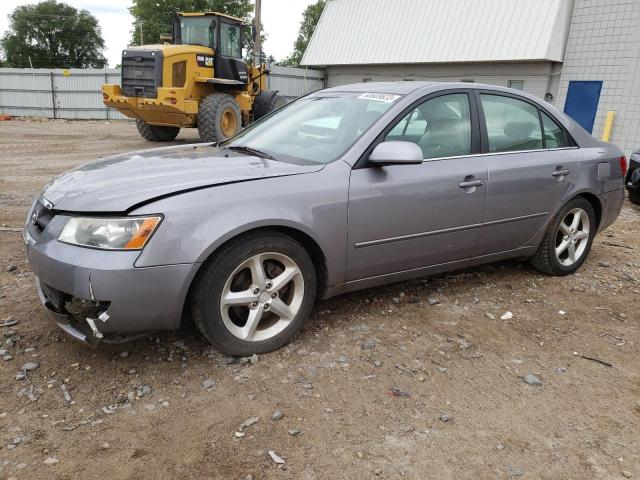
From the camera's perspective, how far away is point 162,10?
51.6 meters

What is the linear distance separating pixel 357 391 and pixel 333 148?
1509 millimetres

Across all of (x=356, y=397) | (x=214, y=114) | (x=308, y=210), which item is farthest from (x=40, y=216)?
(x=214, y=114)

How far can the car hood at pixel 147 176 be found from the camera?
2691 millimetres

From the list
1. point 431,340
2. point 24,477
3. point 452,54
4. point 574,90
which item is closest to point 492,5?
point 452,54

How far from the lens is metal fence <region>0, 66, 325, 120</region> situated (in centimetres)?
2252

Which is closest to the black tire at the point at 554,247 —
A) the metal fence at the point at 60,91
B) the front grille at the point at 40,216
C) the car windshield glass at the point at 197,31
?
the front grille at the point at 40,216

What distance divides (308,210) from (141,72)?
10259mm

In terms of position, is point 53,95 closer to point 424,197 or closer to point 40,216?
point 40,216

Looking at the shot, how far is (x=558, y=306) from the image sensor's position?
13.2 feet

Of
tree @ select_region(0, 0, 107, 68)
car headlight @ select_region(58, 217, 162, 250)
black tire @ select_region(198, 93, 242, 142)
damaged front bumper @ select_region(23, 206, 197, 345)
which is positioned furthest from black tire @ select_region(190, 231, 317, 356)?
tree @ select_region(0, 0, 107, 68)

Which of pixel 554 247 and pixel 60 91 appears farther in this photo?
pixel 60 91

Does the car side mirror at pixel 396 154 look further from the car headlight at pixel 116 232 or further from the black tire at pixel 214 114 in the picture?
the black tire at pixel 214 114

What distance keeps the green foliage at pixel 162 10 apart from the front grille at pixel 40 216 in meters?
52.1

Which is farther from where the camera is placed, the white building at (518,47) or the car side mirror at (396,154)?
the white building at (518,47)
